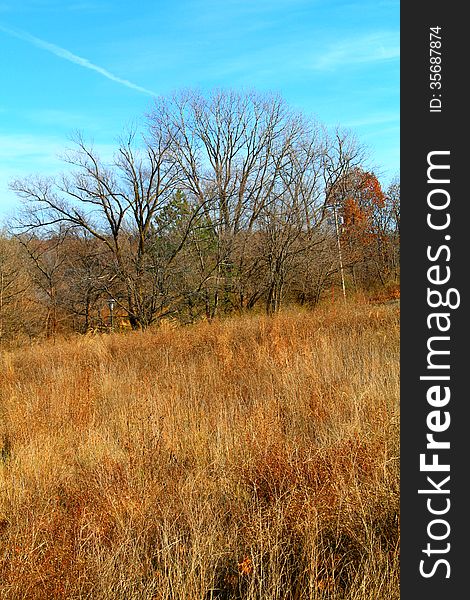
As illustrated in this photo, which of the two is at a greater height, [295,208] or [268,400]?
[295,208]

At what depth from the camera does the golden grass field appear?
2694 mm

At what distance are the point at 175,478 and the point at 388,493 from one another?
1599 millimetres

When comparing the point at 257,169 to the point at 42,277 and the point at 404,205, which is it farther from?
the point at 404,205

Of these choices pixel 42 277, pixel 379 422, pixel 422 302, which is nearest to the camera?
pixel 422 302

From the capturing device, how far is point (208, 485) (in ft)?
12.3

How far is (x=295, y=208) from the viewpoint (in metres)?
27.8

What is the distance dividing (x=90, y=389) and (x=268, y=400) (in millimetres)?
2582

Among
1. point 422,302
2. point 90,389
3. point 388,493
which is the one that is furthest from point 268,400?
point 422,302

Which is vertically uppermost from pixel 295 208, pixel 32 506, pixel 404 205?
pixel 295 208

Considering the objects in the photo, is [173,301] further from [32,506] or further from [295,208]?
[32,506]

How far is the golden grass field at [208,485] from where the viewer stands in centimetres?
269

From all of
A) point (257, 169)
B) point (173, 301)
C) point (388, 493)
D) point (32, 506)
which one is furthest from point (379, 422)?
point (257, 169)

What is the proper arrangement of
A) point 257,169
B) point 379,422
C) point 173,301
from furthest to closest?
point 257,169, point 173,301, point 379,422

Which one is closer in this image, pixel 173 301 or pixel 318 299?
pixel 173 301
